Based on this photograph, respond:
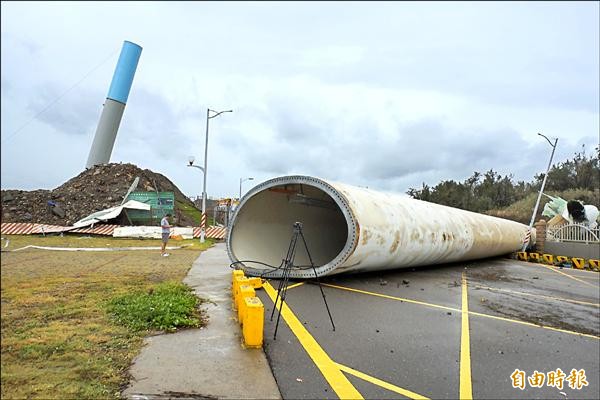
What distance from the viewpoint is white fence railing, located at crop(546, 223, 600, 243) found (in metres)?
19.8

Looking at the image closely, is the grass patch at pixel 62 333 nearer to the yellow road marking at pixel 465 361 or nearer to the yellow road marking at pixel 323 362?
the yellow road marking at pixel 323 362

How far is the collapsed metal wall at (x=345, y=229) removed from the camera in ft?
28.8

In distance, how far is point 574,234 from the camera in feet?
69.2

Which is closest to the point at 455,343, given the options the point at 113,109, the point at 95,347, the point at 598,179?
the point at 95,347

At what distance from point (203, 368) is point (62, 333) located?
1.91 m

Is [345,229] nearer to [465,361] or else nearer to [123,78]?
[465,361]

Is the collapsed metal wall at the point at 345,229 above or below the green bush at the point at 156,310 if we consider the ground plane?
above

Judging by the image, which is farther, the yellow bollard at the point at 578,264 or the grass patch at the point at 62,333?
the yellow bollard at the point at 578,264

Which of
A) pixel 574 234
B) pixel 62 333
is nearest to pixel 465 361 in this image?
pixel 62 333

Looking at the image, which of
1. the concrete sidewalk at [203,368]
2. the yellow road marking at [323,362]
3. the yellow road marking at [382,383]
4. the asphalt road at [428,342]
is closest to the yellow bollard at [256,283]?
the asphalt road at [428,342]

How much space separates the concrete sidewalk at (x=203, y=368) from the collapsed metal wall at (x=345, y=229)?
3.85 meters

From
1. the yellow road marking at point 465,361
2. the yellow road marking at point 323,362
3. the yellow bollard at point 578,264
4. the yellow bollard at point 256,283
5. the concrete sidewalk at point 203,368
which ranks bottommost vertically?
the yellow bollard at point 578,264

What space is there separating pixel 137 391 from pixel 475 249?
1319 centimetres

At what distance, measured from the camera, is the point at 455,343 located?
5.36 m
